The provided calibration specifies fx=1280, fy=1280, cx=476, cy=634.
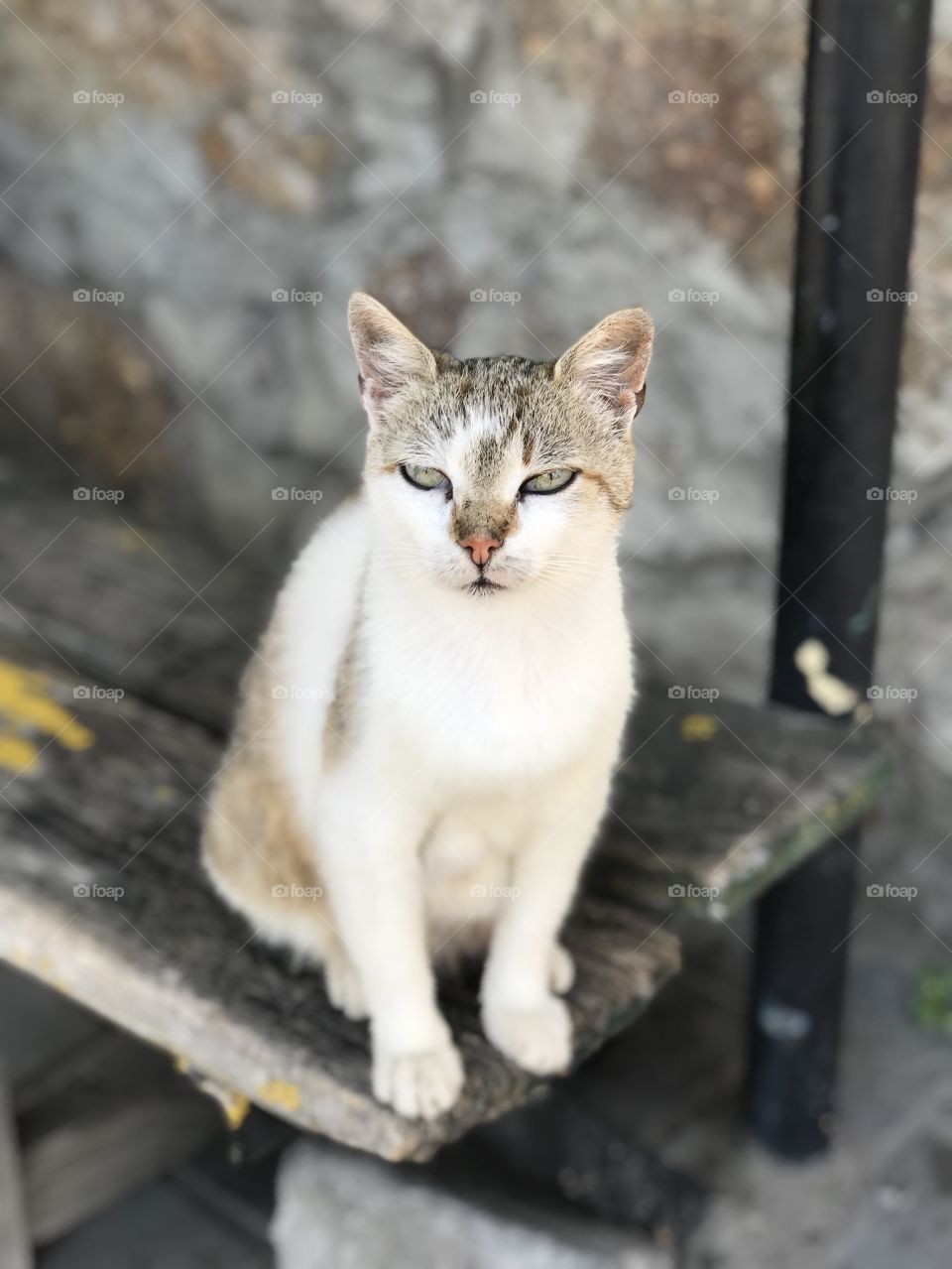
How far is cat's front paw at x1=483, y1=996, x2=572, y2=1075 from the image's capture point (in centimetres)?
128

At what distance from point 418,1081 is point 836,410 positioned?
94cm

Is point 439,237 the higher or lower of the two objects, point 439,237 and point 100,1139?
the higher

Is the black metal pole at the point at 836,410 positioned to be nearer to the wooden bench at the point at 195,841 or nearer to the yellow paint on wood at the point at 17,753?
the wooden bench at the point at 195,841

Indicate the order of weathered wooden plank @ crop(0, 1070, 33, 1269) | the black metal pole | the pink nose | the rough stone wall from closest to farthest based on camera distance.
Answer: the pink nose, the black metal pole, weathered wooden plank @ crop(0, 1070, 33, 1269), the rough stone wall

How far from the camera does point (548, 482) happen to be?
1.08 meters

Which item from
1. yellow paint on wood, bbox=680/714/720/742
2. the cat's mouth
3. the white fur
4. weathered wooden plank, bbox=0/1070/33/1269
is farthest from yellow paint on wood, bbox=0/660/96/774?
the cat's mouth

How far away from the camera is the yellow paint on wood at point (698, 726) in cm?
179

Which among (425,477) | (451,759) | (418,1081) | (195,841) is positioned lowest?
(195,841)

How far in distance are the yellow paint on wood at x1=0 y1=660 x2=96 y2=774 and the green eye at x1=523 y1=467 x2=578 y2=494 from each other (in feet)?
3.21

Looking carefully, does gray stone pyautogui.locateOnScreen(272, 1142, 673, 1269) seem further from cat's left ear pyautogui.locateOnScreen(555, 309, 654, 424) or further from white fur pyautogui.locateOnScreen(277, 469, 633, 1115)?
cat's left ear pyautogui.locateOnScreen(555, 309, 654, 424)

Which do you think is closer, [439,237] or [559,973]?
[559,973]

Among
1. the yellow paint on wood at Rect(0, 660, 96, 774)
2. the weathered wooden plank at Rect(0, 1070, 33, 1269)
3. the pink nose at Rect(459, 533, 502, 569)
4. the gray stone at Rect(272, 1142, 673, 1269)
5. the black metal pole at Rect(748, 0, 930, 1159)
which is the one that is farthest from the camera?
the yellow paint on wood at Rect(0, 660, 96, 774)

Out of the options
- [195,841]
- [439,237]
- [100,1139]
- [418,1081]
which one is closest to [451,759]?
[418,1081]

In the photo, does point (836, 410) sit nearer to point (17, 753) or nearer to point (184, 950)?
point (184, 950)
